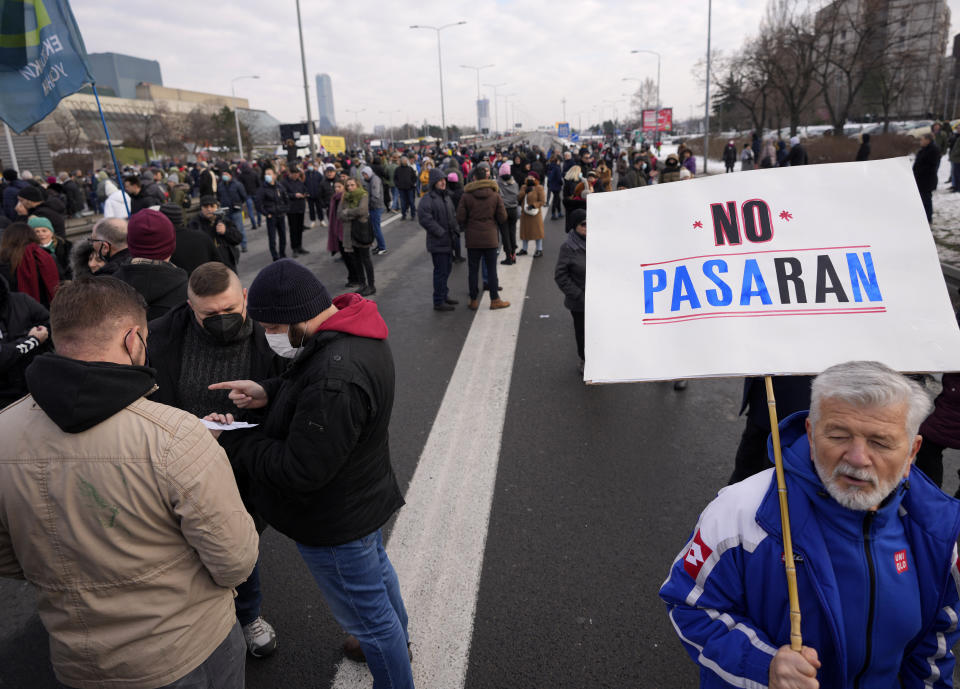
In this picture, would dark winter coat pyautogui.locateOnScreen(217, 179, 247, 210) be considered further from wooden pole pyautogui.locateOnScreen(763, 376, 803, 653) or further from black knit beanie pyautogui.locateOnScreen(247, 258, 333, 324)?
wooden pole pyautogui.locateOnScreen(763, 376, 803, 653)

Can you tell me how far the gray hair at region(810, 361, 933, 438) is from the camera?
156 cm

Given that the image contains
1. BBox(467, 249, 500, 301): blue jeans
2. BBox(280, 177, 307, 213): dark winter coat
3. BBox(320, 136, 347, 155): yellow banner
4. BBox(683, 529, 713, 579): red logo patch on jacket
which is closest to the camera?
BBox(683, 529, 713, 579): red logo patch on jacket

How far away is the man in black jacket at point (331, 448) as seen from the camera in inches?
77.6

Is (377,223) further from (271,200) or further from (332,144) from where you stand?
(332,144)

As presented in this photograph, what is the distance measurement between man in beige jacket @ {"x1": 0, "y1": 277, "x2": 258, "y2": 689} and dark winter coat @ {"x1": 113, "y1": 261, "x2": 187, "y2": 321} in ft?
6.67

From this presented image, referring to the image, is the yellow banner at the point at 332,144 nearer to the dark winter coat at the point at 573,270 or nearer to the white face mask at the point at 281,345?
the dark winter coat at the point at 573,270

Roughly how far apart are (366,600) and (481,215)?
6566 millimetres

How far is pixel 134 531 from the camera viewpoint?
1.58m

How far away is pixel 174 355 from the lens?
2.52m

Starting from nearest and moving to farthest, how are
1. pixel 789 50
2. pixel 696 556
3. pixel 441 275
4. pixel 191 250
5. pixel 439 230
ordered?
pixel 696 556 < pixel 191 250 < pixel 439 230 < pixel 441 275 < pixel 789 50

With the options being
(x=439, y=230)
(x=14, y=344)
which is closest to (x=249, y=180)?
(x=439, y=230)

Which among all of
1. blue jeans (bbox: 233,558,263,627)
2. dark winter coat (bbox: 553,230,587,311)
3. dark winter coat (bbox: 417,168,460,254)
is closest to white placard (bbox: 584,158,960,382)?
blue jeans (bbox: 233,558,263,627)

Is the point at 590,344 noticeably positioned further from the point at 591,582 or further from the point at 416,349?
the point at 416,349

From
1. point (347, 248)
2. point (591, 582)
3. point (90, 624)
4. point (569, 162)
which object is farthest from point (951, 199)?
point (90, 624)
